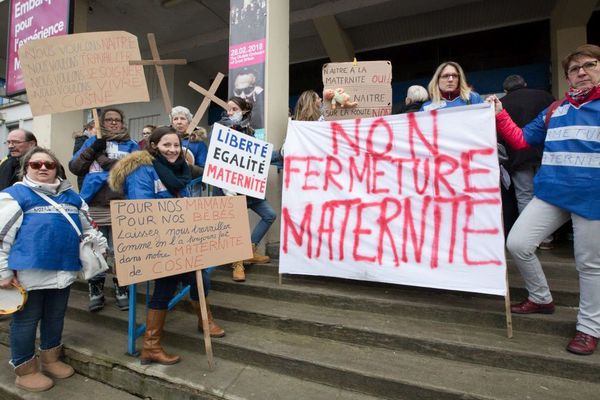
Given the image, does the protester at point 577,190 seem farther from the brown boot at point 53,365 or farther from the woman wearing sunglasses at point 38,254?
the brown boot at point 53,365

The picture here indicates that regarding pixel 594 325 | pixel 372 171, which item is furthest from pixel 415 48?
pixel 594 325

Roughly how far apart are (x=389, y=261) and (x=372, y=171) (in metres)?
0.81

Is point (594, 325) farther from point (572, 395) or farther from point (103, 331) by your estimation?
point (103, 331)

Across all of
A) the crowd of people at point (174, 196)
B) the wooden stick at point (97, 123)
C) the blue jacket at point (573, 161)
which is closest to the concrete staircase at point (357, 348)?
the crowd of people at point (174, 196)

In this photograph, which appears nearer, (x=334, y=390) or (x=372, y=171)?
(x=334, y=390)

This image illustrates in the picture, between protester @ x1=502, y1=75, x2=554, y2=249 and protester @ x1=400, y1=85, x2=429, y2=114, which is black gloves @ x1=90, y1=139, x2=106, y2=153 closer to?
protester @ x1=400, y1=85, x2=429, y2=114

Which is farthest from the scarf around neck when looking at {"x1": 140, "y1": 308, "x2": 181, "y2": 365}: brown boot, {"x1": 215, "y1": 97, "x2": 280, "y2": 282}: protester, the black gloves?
the black gloves

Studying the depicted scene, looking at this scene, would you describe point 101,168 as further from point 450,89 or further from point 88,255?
point 450,89

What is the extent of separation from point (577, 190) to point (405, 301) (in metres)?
1.44

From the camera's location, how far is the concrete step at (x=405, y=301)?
2547 mm

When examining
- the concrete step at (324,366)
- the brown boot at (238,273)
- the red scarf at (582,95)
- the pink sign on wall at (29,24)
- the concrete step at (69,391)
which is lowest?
the concrete step at (69,391)

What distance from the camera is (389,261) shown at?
300 centimetres

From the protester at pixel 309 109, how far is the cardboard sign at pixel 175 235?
1.54m

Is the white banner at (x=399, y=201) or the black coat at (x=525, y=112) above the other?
the black coat at (x=525, y=112)
